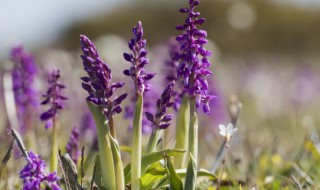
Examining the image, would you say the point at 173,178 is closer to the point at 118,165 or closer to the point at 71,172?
the point at 118,165

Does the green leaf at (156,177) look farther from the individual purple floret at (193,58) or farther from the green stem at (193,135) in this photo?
the individual purple floret at (193,58)

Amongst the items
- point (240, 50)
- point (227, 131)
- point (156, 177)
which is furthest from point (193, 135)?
point (240, 50)

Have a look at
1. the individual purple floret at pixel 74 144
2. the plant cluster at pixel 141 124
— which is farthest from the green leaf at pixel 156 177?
the individual purple floret at pixel 74 144

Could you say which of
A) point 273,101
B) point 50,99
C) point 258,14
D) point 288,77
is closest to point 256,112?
point 273,101

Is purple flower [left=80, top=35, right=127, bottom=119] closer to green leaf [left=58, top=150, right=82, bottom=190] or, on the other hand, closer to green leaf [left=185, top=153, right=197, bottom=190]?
green leaf [left=58, top=150, right=82, bottom=190]

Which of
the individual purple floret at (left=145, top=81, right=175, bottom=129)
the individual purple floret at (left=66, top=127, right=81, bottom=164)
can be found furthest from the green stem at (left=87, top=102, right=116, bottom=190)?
the individual purple floret at (left=66, top=127, right=81, bottom=164)

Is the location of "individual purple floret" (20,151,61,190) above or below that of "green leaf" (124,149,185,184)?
above
